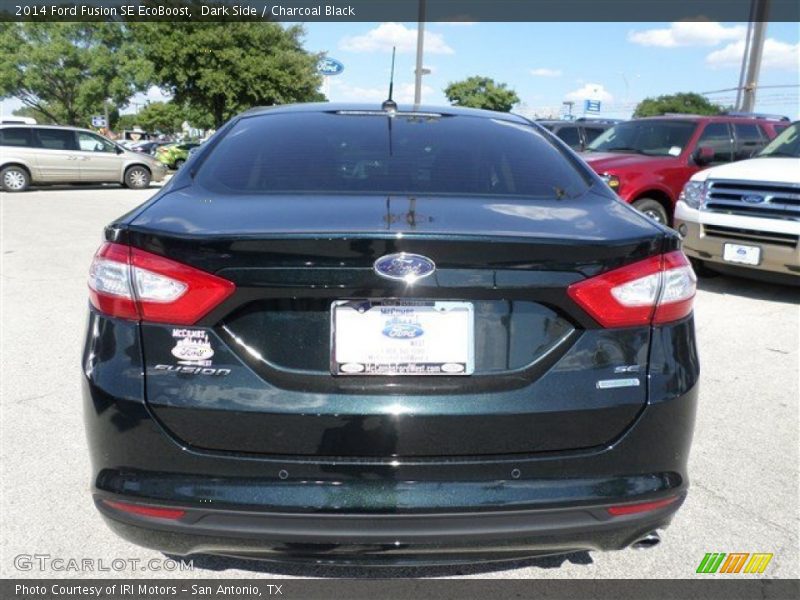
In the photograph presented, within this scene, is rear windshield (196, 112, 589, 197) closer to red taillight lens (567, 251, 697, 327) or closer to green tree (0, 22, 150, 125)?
red taillight lens (567, 251, 697, 327)

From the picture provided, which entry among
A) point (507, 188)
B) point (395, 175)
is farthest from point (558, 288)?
point (395, 175)

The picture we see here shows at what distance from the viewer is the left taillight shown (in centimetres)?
184

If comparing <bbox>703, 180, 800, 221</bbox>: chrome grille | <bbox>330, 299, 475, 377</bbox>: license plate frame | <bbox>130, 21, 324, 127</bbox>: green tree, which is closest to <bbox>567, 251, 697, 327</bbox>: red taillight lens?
<bbox>330, 299, 475, 377</bbox>: license plate frame

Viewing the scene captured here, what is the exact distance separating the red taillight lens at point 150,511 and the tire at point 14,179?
1872 cm

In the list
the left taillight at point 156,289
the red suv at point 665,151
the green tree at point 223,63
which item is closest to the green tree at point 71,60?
the green tree at point 223,63

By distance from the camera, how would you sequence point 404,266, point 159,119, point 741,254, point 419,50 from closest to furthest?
1. point 404,266
2. point 741,254
3. point 419,50
4. point 159,119

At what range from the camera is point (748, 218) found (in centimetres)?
668

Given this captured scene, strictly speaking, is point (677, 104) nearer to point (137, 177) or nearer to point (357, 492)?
point (137, 177)

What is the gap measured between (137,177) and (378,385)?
65.2 feet

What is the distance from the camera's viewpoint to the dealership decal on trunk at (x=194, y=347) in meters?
1.86

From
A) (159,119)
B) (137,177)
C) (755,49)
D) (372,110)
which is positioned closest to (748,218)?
(372,110)

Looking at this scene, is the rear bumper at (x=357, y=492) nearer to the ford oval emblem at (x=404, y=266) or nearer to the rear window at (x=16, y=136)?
the ford oval emblem at (x=404, y=266)

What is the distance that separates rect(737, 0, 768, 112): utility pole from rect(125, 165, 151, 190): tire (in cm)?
1623

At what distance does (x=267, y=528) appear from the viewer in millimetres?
1846
